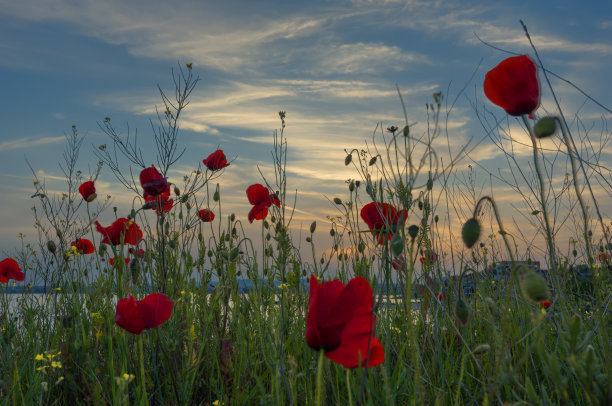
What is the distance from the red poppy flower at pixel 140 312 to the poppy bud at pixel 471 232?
1022mm

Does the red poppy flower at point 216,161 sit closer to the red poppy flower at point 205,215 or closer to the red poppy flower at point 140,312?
the red poppy flower at point 205,215

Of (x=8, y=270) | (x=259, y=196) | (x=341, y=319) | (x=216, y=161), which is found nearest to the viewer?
(x=341, y=319)

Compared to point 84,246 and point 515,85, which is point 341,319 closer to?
point 515,85

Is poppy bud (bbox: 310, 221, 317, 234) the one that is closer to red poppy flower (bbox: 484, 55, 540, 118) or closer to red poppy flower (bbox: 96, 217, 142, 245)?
red poppy flower (bbox: 96, 217, 142, 245)

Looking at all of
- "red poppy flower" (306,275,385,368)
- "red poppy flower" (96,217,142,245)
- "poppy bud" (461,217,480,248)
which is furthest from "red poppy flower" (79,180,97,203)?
"poppy bud" (461,217,480,248)

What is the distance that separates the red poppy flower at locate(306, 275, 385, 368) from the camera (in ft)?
3.32

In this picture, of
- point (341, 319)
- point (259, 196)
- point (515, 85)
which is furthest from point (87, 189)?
point (515, 85)

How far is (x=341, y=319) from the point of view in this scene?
1.03 meters

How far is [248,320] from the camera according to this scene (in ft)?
9.14

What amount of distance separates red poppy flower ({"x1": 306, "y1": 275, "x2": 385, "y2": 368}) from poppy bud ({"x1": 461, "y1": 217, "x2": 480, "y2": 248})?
31 centimetres

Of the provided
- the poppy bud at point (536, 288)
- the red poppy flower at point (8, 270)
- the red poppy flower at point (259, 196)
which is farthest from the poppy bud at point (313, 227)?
the red poppy flower at point (8, 270)

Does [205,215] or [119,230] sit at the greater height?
[205,215]

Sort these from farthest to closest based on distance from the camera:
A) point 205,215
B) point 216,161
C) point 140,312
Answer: point 205,215 < point 216,161 < point 140,312

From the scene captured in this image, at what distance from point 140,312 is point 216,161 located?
5.78 ft
